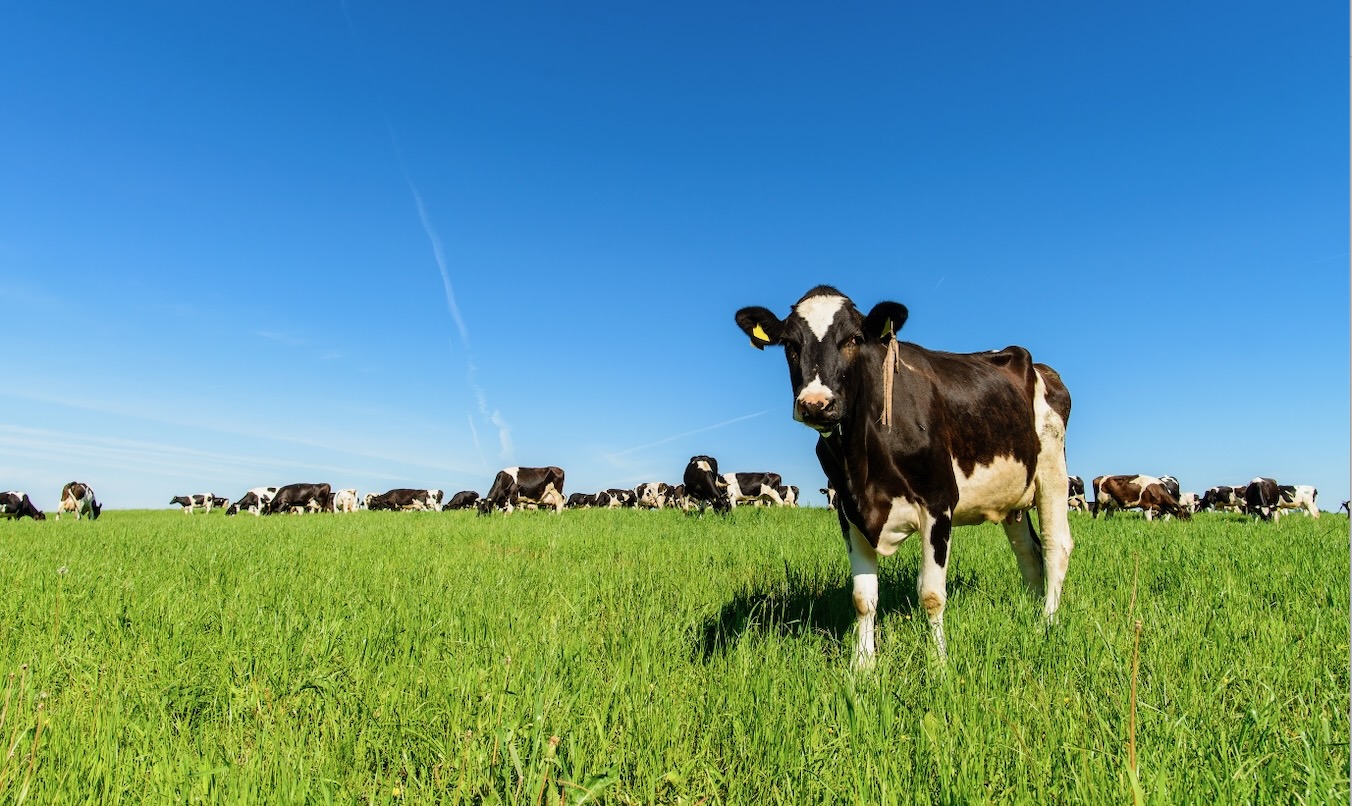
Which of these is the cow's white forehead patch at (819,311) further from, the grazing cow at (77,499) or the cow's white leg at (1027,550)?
the grazing cow at (77,499)

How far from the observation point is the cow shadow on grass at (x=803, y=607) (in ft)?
15.4

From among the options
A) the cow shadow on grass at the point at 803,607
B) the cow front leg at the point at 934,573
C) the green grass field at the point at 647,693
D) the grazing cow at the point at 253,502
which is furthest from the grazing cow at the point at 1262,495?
the grazing cow at the point at 253,502

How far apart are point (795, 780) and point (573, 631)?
2.22m

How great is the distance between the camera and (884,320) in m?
4.66

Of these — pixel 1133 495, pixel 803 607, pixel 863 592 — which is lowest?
pixel 803 607

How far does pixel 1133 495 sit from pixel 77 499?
4741 cm

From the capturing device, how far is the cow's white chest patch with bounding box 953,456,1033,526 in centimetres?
511

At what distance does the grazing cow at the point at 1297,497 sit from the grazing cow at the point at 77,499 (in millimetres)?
54502

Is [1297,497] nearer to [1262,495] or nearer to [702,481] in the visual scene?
[1262,495]

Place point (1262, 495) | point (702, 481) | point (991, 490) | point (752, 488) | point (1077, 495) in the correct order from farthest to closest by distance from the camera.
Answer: point (1077, 495), point (752, 488), point (1262, 495), point (702, 481), point (991, 490)

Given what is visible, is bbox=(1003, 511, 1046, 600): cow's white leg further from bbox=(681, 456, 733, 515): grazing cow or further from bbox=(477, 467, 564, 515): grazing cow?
bbox=(477, 467, 564, 515): grazing cow

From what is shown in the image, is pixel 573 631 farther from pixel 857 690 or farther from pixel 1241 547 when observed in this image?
pixel 1241 547

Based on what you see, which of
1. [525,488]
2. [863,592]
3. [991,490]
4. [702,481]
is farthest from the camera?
[525,488]

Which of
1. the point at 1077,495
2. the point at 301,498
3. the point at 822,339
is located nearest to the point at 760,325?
the point at 822,339
